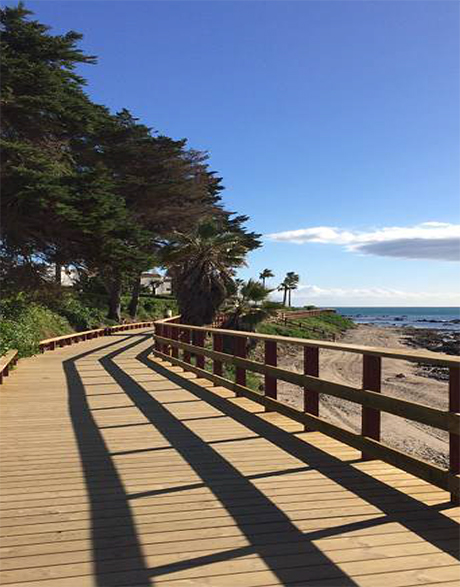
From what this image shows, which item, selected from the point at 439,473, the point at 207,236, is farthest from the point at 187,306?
the point at 439,473

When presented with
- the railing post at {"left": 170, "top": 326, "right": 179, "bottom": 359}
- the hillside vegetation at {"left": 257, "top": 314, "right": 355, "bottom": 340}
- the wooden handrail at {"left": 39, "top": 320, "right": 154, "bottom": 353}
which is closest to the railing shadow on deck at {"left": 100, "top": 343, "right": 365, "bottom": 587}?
the railing post at {"left": 170, "top": 326, "right": 179, "bottom": 359}

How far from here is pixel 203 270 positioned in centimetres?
2352

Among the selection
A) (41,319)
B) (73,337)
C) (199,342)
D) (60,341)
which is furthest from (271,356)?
(41,319)

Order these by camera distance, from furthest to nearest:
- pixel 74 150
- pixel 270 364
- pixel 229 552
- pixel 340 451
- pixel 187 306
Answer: pixel 74 150
pixel 187 306
pixel 270 364
pixel 340 451
pixel 229 552

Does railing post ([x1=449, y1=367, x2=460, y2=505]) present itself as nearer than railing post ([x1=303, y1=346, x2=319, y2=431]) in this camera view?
Yes

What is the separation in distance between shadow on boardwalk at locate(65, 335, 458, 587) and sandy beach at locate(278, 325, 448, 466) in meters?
9.04

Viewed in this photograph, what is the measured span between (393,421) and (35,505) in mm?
15428

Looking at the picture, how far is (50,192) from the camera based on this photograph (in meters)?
18.9

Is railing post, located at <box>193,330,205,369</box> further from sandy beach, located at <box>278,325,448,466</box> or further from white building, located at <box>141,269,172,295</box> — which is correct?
white building, located at <box>141,269,172,295</box>

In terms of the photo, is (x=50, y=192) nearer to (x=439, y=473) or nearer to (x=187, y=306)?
(x=187, y=306)

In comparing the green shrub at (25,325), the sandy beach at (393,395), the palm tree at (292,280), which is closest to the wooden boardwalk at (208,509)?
the sandy beach at (393,395)

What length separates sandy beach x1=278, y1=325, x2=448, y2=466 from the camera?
15.6 m

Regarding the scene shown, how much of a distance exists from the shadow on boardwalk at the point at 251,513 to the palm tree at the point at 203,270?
15688mm

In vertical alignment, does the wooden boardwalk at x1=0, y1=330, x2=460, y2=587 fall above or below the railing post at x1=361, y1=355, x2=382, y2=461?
below
